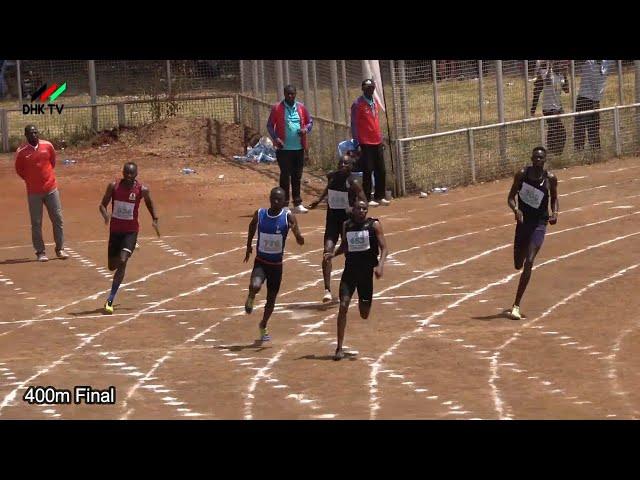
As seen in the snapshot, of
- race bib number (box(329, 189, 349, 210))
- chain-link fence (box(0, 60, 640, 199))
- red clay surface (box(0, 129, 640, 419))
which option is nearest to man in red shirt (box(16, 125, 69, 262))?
red clay surface (box(0, 129, 640, 419))

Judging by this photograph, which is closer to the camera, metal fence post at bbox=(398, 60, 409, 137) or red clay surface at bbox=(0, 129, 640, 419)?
red clay surface at bbox=(0, 129, 640, 419)

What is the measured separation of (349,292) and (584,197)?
1036 centimetres

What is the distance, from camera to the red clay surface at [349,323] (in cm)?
1273

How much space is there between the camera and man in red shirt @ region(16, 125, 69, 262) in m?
20.3

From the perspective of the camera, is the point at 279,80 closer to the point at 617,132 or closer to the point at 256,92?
the point at 256,92

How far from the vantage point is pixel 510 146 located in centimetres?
2642

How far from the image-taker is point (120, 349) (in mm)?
15109

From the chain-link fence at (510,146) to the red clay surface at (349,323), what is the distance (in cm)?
80

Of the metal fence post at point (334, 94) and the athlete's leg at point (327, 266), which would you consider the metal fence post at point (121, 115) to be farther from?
the athlete's leg at point (327, 266)

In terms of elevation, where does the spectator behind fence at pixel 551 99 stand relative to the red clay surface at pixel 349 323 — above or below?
above

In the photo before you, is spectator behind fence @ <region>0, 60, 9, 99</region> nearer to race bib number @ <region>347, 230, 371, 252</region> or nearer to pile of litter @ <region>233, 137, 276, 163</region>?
pile of litter @ <region>233, 137, 276, 163</region>

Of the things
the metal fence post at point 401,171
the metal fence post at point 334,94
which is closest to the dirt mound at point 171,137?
the metal fence post at point 334,94

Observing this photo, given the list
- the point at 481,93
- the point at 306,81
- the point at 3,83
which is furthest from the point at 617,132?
the point at 3,83

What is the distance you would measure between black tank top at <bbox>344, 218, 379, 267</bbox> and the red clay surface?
3.30ft
